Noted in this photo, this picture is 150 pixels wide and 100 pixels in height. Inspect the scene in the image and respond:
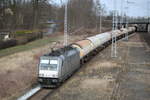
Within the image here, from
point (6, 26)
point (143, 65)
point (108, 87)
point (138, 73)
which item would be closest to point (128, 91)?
point (108, 87)

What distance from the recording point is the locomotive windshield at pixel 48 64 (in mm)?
19906

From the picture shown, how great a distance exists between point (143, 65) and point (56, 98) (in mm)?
15585

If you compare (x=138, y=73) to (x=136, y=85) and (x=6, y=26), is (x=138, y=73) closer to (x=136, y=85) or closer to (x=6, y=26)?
(x=136, y=85)

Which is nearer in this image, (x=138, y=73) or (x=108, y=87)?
(x=108, y=87)

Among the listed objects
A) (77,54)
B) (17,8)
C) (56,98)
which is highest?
(17,8)

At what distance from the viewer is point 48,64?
2008 cm

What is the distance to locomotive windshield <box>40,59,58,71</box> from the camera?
19906 mm

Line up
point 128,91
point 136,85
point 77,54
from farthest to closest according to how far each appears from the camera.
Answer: point 77,54 → point 136,85 → point 128,91

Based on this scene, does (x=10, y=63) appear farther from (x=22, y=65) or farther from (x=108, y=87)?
(x=108, y=87)

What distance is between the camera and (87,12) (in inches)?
3548

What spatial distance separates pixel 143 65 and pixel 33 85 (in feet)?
46.4

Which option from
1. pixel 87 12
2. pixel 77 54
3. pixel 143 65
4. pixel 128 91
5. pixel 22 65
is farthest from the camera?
pixel 87 12

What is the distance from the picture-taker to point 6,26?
2463 inches

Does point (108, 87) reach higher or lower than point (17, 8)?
lower
